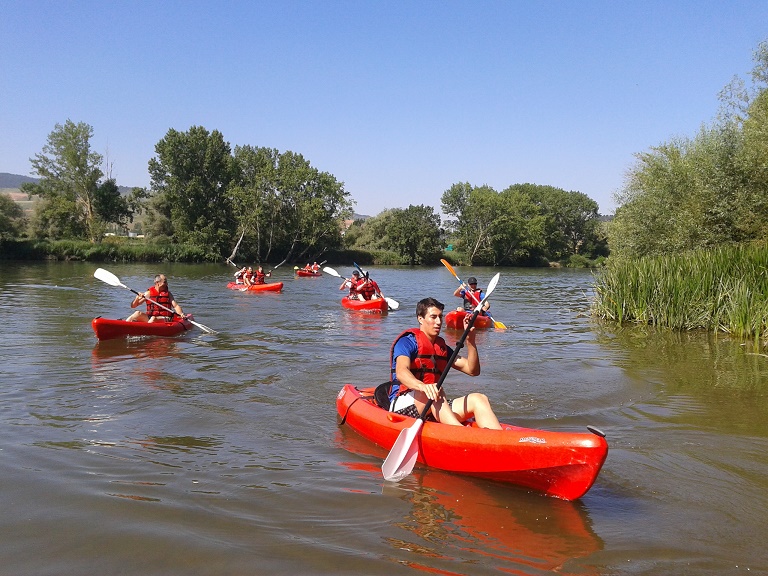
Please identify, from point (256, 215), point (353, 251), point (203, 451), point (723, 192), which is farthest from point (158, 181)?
point (203, 451)

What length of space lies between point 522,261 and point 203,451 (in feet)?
202

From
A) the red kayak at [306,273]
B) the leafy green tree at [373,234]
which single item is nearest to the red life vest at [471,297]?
the red kayak at [306,273]

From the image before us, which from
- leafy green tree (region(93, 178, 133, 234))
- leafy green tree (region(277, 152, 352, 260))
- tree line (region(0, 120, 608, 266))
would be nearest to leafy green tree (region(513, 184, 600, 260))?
tree line (region(0, 120, 608, 266))

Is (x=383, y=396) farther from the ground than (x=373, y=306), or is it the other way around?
(x=373, y=306)

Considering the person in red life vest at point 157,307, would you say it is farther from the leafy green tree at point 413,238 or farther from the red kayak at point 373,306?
the leafy green tree at point 413,238

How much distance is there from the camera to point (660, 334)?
12656 mm

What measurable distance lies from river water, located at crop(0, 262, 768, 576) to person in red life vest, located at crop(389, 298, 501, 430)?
50 cm

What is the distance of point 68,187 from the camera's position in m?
48.7

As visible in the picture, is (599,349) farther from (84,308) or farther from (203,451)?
(84,308)

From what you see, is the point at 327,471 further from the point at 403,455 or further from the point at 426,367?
the point at 426,367

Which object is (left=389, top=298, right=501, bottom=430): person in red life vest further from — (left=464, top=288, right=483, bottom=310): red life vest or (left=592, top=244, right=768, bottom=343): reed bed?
(left=464, top=288, right=483, bottom=310): red life vest

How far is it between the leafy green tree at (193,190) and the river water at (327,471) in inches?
1529

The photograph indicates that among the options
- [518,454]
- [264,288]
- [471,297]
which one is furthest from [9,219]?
[518,454]

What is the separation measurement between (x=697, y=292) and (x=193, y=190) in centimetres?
4276
